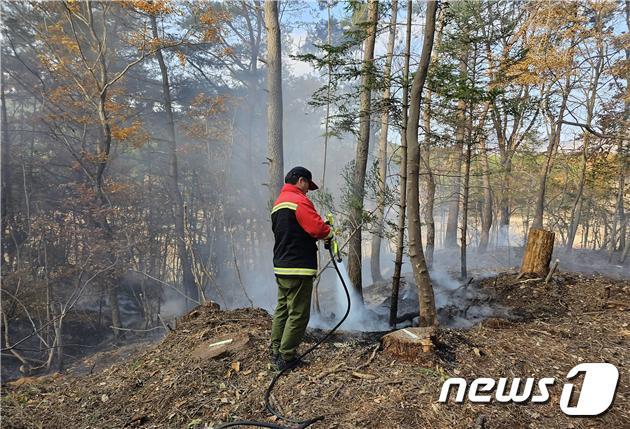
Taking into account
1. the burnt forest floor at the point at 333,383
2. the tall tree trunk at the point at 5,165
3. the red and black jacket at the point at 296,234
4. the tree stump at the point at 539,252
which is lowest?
the burnt forest floor at the point at 333,383

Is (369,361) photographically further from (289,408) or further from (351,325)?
(351,325)

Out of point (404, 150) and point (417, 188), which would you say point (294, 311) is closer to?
point (417, 188)

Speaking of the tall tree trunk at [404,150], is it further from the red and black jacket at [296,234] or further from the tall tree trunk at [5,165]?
the tall tree trunk at [5,165]

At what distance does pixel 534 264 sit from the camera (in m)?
7.84

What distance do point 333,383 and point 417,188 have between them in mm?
2939

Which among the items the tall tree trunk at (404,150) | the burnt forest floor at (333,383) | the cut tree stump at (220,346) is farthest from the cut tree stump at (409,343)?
the tall tree trunk at (404,150)

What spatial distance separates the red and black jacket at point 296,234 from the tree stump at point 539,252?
6.17 m

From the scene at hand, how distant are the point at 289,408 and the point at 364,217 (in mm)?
4340

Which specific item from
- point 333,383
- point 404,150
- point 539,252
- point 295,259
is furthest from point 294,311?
point 539,252

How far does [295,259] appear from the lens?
3.85 m

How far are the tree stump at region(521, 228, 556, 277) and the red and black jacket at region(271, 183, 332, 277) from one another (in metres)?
6.17

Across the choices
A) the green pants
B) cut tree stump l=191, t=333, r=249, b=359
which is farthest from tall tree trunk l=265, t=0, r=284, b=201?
the green pants

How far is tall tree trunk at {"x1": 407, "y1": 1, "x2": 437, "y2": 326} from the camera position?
500 centimetres

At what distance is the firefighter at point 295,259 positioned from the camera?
377 cm
